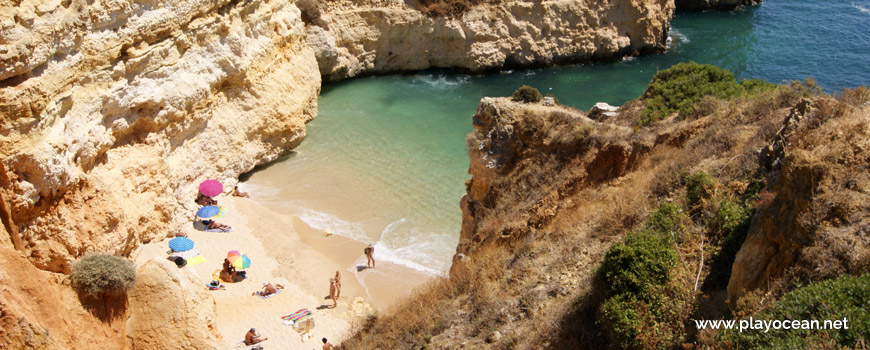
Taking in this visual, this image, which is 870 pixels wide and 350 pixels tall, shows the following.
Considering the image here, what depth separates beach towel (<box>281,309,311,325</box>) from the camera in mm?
17062

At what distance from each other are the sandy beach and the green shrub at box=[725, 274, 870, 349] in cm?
1124

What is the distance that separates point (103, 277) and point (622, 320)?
11.1m

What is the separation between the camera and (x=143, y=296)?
1313cm

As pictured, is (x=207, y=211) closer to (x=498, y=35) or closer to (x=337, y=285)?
(x=337, y=285)

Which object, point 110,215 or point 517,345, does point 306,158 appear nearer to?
point 110,215

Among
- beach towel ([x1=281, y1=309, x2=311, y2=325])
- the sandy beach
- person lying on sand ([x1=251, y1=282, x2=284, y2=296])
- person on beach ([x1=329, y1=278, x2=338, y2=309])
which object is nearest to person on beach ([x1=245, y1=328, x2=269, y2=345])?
the sandy beach

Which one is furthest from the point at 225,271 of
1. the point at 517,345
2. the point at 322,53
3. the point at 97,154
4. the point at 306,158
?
the point at 322,53

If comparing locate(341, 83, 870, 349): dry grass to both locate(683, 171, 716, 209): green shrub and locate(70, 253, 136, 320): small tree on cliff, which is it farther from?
locate(70, 253, 136, 320): small tree on cliff

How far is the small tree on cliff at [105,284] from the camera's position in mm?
13008

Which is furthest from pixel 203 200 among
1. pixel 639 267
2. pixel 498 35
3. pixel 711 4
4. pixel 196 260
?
pixel 711 4

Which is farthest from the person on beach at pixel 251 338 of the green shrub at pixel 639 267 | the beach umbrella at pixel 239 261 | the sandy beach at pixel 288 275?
the green shrub at pixel 639 267

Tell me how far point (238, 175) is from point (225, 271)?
685 cm

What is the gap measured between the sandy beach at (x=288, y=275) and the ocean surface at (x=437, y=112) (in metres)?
0.83

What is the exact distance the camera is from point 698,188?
10016 millimetres
